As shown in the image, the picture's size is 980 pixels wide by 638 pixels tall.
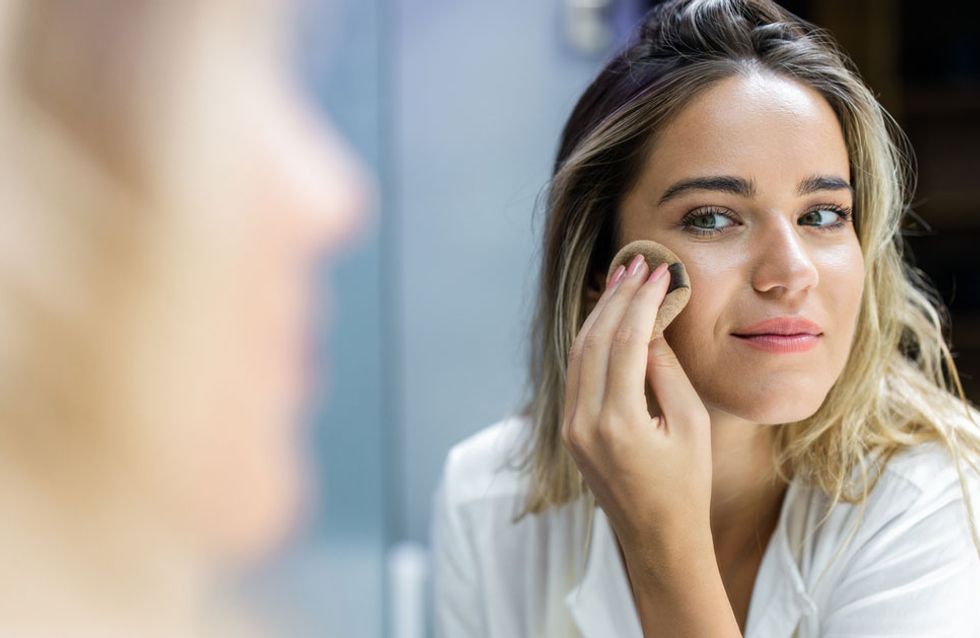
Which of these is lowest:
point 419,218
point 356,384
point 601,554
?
point 601,554

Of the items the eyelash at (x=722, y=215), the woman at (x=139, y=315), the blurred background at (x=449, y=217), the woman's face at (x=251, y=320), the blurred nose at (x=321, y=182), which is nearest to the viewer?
the woman at (x=139, y=315)

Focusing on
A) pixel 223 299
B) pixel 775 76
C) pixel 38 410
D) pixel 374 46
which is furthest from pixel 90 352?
pixel 374 46

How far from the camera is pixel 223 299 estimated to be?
89 centimetres

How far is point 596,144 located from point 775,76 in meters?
0.20

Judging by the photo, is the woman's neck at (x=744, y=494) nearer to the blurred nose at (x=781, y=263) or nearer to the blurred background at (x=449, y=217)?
the blurred nose at (x=781, y=263)

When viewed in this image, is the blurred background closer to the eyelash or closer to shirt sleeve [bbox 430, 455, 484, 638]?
shirt sleeve [bbox 430, 455, 484, 638]

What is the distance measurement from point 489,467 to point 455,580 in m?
0.16

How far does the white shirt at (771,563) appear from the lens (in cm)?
100

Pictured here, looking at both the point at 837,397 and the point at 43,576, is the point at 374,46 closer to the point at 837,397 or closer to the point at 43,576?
the point at 837,397

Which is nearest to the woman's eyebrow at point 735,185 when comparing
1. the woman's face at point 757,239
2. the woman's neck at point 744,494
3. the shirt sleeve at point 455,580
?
the woman's face at point 757,239

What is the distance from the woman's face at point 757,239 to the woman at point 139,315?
44 centimetres

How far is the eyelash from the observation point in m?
1.02

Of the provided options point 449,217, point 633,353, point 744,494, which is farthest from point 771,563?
point 449,217

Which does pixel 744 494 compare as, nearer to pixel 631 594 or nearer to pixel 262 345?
pixel 631 594
